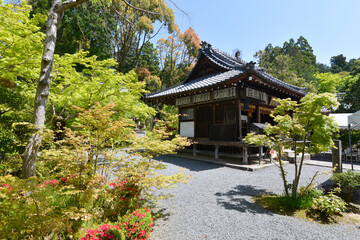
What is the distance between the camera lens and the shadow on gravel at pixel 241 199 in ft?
12.8

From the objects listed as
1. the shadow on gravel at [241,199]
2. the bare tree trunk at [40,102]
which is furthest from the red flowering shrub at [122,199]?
the shadow on gravel at [241,199]

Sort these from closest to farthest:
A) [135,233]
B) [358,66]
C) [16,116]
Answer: [135,233] < [16,116] < [358,66]

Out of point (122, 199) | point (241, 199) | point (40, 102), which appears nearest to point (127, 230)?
point (122, 199)

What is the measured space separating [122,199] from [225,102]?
8113mm

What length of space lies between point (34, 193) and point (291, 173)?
857 centimetres

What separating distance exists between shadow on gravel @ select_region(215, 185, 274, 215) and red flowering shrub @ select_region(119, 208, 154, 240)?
2101 millimetres

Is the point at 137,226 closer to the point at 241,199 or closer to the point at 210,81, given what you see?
the point at 241,199

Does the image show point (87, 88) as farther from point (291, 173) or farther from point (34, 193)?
point (291, 173)

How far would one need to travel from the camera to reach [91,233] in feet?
7.81

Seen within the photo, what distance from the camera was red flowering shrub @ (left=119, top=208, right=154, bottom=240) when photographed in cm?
265

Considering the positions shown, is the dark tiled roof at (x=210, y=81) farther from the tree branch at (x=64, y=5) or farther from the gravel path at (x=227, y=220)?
the tree branch at (x=64, y=5)

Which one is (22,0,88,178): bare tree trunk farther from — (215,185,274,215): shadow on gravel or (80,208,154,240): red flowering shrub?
(215,185,274,215): shadow on gravel

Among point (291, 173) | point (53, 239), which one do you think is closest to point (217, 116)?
point (291, 173)

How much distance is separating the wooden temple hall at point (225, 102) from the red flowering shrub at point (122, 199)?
16.7ft
